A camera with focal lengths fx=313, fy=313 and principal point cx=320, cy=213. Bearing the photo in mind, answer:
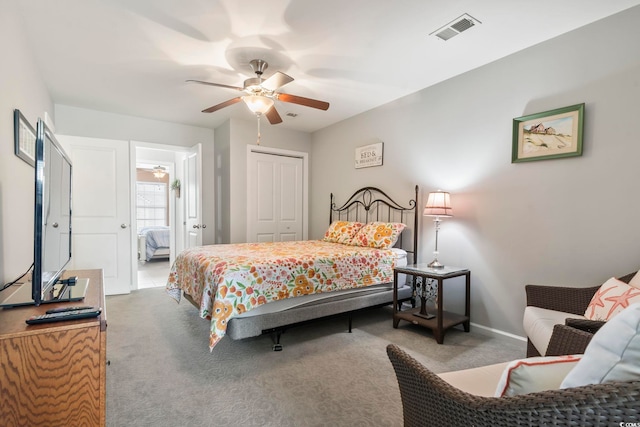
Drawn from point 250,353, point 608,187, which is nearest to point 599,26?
point 608,187

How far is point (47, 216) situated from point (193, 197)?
3.46 m

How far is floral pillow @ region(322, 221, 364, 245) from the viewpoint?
3994 mm

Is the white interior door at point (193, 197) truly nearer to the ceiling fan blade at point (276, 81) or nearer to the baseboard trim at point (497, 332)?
the ceiling fan blade at point (276, 81)

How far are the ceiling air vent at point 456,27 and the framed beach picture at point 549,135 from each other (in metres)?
0.93

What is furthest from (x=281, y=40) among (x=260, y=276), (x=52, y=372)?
(x=52, y=372)

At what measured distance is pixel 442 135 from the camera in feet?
11.0

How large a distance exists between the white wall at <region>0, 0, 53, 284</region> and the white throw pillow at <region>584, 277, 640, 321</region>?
3.44 meters

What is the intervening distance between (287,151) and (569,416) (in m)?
4.83

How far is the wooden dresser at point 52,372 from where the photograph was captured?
1.11 meters

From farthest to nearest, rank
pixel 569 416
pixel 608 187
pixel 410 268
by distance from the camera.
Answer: pixel 410 268, pixel 608 187, pixel 569 416

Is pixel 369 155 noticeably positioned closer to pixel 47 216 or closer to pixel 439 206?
pixel 439 206

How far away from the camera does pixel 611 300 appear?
1.81 meters

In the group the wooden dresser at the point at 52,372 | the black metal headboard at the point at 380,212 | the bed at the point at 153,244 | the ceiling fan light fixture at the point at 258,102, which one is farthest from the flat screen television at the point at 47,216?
the bed at the point at 153,244

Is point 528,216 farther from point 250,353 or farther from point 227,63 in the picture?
point 227,63
